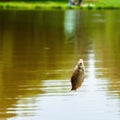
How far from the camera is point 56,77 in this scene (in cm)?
914

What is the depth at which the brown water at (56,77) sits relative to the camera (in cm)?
680

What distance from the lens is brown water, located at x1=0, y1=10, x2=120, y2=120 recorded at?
6.80 metres

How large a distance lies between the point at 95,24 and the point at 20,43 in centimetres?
735

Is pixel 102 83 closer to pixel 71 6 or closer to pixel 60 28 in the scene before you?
pixel 60 28

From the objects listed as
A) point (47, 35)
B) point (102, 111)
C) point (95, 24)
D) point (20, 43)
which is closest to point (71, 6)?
point (95, 24)

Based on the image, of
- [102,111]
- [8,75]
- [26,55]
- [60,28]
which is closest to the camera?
[102,111]

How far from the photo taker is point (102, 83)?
338 inches

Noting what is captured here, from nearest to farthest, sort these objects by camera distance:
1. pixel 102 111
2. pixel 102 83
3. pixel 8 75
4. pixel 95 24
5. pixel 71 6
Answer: pixel 102 111 < pixel 102 83 < pixel 8 75 < pixel 95 24 < pixel 71 6

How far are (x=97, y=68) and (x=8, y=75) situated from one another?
1.50 metres

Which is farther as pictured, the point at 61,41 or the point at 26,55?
the point at 61,41

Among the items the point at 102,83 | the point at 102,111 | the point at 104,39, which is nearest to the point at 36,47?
the point at 104,39

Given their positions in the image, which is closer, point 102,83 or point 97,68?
point 102,83

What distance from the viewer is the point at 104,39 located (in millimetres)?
15945

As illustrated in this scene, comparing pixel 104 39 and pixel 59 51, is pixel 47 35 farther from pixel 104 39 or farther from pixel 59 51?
pixel 59 51
